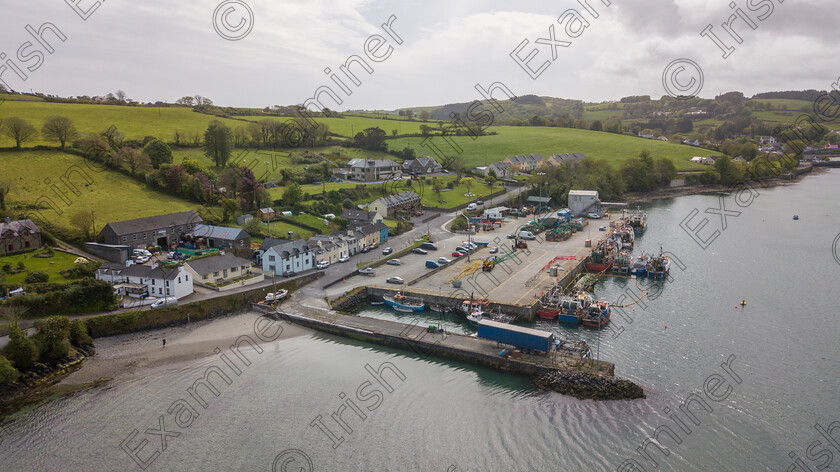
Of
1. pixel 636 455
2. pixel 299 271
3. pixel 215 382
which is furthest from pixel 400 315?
pixel 636 455

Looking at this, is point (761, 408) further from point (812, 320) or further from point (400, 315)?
point (400, 315)

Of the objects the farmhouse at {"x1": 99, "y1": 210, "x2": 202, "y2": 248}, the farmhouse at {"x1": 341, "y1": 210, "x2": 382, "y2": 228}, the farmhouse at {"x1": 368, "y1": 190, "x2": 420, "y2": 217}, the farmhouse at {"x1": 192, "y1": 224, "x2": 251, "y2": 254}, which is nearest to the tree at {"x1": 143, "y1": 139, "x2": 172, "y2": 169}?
the farmhouse at {"x1": 99, "y1": 210, "x2": 202, "y2": 248}

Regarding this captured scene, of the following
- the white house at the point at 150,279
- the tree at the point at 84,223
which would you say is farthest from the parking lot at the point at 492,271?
the tree at the point at 84,223

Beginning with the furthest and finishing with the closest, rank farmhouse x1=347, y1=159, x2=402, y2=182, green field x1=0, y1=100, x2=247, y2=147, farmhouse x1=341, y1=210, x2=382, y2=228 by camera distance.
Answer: farmhouse x1=347, y1=159, x2=402, y2=182
green field x1=0, y1=100, x2=247, y2=147
farmhouse x1=341, y1=210, x2=382, y2=228

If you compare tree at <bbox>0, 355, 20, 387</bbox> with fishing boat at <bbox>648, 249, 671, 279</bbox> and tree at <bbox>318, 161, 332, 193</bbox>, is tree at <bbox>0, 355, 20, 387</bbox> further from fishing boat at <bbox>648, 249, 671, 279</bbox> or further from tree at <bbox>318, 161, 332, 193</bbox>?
tree at <bbox>318, 161, 332, 193</bbox>

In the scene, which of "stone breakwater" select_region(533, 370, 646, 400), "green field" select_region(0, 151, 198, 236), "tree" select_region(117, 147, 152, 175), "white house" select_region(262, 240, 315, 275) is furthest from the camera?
"tree" select_region(117, 147, 152, 175)

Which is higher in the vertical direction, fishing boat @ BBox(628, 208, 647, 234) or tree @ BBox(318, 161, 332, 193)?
fishing boat @ BBox(628, 208, 647, 234)

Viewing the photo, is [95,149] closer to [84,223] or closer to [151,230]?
[84,223]

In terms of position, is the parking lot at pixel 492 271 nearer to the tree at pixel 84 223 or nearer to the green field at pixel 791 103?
the tree at pixel 84 223
